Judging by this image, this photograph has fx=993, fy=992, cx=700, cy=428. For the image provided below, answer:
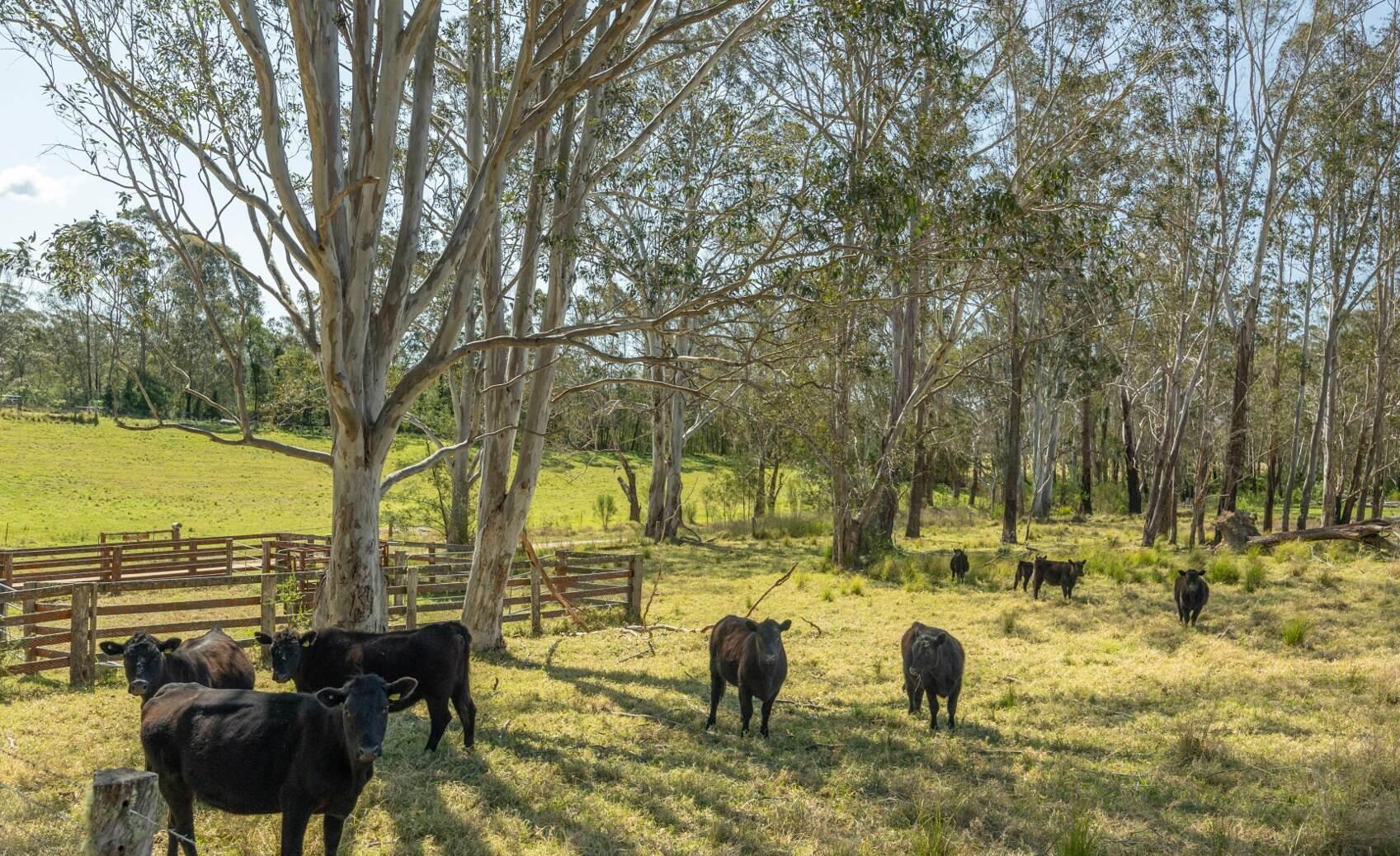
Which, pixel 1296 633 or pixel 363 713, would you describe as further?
pixel 1296 633

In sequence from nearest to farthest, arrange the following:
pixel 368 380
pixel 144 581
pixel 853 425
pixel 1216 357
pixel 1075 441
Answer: pixel 368 380 → pixel 144 581 → pixel 853 425 → pixel 1216 357 → pixel 1075 441

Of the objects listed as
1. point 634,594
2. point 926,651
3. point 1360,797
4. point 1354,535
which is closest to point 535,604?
point 634,594

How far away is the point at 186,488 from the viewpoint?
45469 millimetres

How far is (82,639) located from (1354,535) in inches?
943

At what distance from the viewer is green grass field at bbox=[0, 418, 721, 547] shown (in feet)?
111

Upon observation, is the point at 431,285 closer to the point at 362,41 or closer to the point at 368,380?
the point at 368,380

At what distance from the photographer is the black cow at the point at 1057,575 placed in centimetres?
1678

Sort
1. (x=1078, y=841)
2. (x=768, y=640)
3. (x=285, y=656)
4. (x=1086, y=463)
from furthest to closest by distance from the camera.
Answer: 1. (x=1086, y=463)
2. (x=768, y=640)
3. (x=285, y=656)
4. (x=1078, y=841)

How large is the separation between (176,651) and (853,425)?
17.9 m

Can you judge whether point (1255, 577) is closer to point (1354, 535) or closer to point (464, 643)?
point (1354, 535)

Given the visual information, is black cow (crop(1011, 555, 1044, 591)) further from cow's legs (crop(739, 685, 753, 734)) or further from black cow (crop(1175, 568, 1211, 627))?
cow's legs (crop(739, 685, 753, 734))

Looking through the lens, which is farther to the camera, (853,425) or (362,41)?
(853,425)

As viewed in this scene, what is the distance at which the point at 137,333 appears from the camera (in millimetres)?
15102

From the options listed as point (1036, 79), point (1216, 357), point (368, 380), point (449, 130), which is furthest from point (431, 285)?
point (1216, 357)
